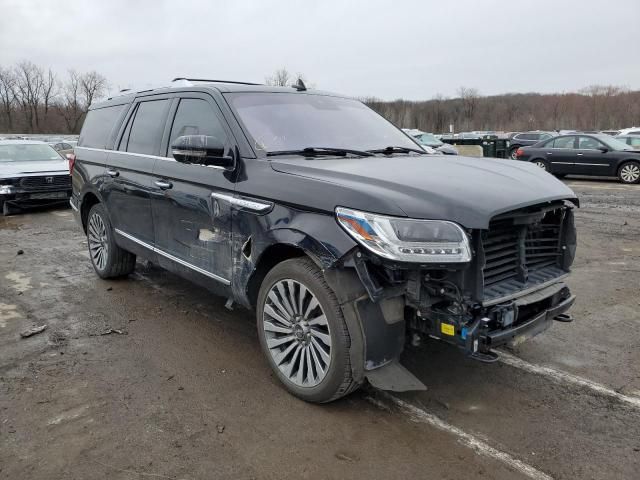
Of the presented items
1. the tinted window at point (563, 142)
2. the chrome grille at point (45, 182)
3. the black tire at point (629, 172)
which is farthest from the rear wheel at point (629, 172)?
the chrome grille at point (45, 182)

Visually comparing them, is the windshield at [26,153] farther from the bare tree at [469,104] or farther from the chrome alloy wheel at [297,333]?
the bare tree at [469,104]

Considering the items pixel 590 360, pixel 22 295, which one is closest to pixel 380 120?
pixel 590 360

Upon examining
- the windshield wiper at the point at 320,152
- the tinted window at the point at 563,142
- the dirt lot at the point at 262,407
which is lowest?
the dirt lot at the point at 262,407

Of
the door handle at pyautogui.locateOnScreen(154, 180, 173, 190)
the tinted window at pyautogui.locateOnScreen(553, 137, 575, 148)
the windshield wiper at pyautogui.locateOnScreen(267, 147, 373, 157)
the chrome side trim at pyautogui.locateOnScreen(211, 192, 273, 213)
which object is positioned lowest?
the chrome side trim at pyautogui.locateOnScreen(211, 192, 273, 213)

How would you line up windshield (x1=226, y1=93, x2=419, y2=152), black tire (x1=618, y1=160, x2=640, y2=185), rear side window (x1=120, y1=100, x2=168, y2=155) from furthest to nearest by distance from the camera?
black tire (x1=618, y1=160, x2=640, y2=185) < rear side window (x1=120, y1=100, x2=168, y2=155) < windshield (x1=226, y1=93, x2=419, y2=152)

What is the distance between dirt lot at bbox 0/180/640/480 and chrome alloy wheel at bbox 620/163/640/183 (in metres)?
12.8

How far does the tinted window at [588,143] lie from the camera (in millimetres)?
16453

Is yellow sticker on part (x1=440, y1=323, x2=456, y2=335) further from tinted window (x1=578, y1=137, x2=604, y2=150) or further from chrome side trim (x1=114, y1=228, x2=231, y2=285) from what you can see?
tinted window (x1=578, y1=137, x2=604, y2=150)

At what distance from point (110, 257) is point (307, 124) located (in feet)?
9.49

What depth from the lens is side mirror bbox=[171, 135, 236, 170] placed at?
3441mm

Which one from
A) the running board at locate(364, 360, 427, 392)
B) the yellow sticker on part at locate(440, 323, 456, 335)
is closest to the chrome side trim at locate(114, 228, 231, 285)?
the running board at locate(364, 360, 427, 392)

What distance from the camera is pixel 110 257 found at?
561cm

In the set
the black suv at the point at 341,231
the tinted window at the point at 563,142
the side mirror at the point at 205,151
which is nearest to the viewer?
the black suv at the point at 341,231

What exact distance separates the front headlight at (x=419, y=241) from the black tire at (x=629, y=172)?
15885 mm
